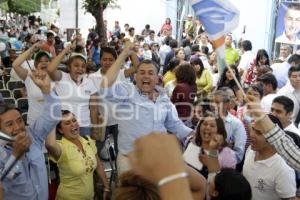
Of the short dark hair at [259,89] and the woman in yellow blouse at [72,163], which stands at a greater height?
the short dark hair at [259,89]

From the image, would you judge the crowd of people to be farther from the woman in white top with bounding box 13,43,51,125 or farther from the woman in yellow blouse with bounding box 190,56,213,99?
the woman in yellow blouse with bounding box 190,56,213,99

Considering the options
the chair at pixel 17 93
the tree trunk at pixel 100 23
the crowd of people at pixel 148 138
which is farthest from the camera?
the tree trunk at pixel 100 23

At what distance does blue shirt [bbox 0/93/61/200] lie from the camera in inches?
106

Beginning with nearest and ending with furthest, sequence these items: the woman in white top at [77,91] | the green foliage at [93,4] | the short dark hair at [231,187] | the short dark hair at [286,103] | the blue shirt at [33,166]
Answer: the short dark hair at [231,187] → the blue shirt at [33,166] → the short dark hair at [286,103] → the woman in white top at [77,91] → the green foliage at [93,4]

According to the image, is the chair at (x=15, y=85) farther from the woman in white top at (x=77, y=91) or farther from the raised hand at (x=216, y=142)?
the raised hand at (x=216, y=142)

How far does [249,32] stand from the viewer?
41.4ft

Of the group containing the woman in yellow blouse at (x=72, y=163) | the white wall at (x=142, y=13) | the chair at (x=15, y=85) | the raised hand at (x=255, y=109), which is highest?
the white wall at (x=142, y=13)

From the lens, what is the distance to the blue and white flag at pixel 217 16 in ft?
13.3

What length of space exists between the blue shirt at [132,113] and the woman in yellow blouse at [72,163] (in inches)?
13.9

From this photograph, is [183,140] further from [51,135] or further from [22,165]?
[22,165]

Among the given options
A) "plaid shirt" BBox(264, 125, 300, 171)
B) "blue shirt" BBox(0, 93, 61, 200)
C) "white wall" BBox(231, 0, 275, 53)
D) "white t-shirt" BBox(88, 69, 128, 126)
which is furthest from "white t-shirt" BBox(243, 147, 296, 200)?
"white wall" BBox(231, 0, 275, 53)

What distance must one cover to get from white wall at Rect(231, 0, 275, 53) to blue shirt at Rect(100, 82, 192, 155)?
30.1 ft

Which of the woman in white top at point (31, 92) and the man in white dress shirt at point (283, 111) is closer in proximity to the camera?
the man in white dress shirt at point (283, 111)

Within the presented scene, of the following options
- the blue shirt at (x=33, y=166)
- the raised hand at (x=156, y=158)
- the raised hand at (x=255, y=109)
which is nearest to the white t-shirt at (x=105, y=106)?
the blue shirt at (x=33, y=166)
